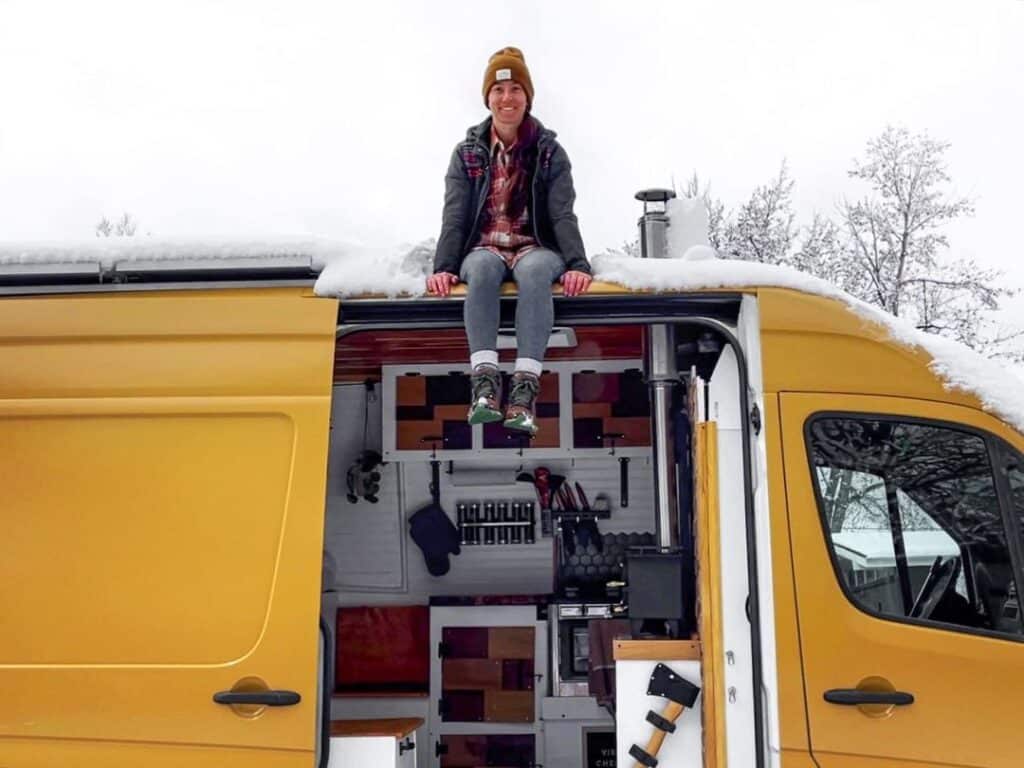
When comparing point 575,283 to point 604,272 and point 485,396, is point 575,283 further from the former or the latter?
point 485,396

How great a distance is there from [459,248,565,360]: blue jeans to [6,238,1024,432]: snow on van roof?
0.18m

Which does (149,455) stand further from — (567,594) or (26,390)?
(567,594)

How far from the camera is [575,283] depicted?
2.76 m

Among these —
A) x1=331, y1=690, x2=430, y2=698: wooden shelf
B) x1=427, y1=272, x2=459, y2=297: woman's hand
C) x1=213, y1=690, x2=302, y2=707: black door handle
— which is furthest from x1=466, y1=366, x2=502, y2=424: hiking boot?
x1=331, y1=690, x2=430, y2=698: wooden shelf

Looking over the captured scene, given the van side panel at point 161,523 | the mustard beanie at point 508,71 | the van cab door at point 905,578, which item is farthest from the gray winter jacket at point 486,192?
the van cab door at point 905,578

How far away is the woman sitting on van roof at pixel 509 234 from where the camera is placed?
8.98ft

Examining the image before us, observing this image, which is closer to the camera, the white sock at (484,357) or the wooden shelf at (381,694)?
the white sock at (484,357)

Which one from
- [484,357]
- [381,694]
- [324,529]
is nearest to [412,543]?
[381,694]

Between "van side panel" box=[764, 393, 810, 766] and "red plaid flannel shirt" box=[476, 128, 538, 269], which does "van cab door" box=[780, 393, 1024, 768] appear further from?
"red plaid flannel shirt" box=[476, 128, 538, 269]

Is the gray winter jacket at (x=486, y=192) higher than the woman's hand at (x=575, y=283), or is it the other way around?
the gray winter jacket at (x=486, y=192)

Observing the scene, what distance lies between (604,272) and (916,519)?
1.22 m

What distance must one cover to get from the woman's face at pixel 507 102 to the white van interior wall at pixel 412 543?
7.09ft

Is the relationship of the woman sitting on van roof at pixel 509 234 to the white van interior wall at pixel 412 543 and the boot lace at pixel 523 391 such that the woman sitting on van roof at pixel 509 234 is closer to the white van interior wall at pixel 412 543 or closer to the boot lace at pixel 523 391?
the boot lace at pixel 523 391

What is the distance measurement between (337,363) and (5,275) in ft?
6.00
